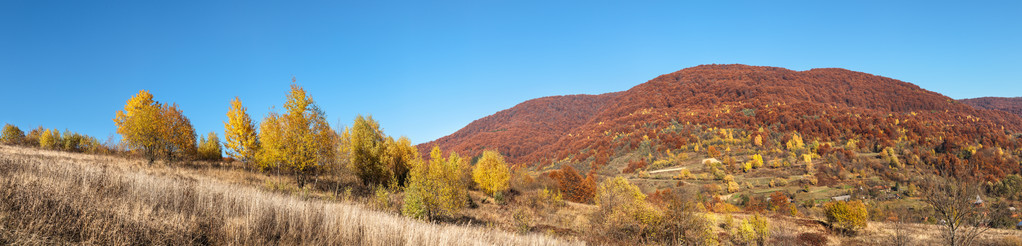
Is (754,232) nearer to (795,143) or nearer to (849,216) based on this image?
(849,216)

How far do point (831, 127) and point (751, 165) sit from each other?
4504 centimetres

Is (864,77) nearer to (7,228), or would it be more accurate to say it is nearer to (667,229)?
(667,229)

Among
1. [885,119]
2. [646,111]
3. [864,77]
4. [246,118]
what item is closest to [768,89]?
[885,119]

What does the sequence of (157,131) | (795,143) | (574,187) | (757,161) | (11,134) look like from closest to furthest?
(157,131)
(11,134)
(574,187)
(757,161)
(795,143)

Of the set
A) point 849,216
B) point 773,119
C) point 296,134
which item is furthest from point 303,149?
point 773,119

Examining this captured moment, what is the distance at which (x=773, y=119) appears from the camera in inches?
4975

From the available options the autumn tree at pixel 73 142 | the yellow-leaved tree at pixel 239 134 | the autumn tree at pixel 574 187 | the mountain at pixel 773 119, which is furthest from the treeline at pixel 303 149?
the mountain at pixel 773 119

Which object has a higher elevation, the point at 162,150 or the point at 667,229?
the point at 162,150

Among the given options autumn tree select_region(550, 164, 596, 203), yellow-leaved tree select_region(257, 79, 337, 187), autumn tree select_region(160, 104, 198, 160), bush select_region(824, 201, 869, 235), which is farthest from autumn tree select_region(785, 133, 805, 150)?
autumn tree select_region(160, 104, 198, 160)

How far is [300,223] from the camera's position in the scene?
438 centimetres

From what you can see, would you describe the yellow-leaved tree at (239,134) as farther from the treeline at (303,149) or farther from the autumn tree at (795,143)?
the autumn tree at (795,143)

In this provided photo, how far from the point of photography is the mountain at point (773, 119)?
Result: 114 metres

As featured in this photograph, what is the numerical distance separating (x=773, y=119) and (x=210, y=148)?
154678 mm

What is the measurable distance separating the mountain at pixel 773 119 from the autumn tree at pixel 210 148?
334ft
